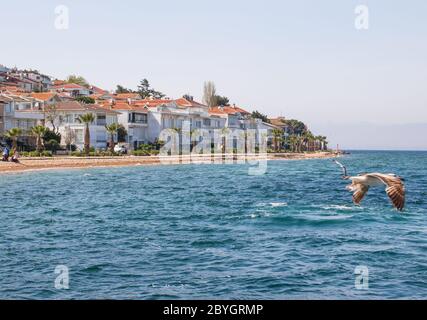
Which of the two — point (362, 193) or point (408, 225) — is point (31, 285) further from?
point (408, 225)

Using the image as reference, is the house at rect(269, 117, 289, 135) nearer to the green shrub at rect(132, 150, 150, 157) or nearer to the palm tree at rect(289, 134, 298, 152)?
the palm tree at rect(289, 134, 298, 152)

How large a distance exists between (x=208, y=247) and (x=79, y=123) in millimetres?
74146

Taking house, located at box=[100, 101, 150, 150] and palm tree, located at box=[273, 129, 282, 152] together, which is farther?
palm tree, located at box=[273, 129, 282, 152]

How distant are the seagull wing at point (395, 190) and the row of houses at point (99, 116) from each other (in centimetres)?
7521

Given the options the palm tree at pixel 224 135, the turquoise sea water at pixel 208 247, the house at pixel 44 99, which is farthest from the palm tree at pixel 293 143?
the turquoise sea water at pixel 208 247

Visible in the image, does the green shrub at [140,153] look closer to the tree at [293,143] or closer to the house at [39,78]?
the house at [39,78]

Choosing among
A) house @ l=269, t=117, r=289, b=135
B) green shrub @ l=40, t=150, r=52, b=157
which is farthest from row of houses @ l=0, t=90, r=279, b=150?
house @ l=269, t=117, r=289, b=135

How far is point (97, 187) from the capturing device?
47375mm

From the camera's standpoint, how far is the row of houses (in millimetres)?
86812

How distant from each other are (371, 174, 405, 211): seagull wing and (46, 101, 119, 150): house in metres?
80.4
